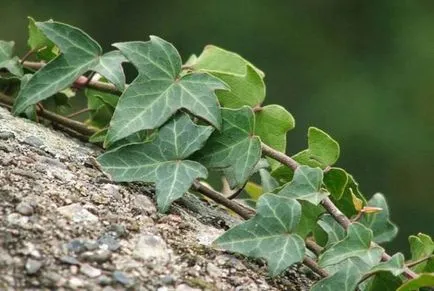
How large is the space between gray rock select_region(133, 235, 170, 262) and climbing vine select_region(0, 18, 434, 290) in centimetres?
7

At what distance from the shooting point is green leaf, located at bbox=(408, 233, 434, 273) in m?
1.19

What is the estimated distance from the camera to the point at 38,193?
111 cm

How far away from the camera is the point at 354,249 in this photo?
3.77 ft

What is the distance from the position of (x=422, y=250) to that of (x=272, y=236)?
0.19 m

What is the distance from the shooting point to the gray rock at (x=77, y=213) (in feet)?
3.58

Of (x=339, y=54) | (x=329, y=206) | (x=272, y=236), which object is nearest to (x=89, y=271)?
(x=272, y=236)

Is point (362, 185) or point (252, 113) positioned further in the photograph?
point (362, 185)

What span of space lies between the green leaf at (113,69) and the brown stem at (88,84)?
58 mm

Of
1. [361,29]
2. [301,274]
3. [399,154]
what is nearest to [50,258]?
[301,274]

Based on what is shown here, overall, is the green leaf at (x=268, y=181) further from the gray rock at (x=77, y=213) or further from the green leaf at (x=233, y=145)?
the gray rock at (x=77, y=213)

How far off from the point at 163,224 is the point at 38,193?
0.48 feet

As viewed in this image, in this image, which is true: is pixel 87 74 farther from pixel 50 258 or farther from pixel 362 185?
pixel 362 185

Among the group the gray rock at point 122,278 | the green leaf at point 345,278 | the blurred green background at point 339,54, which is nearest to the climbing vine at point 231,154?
the green leaf at point 345,278

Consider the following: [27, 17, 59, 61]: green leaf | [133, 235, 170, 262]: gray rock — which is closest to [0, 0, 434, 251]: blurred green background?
[27, 17, 59, 61]: green leaf
